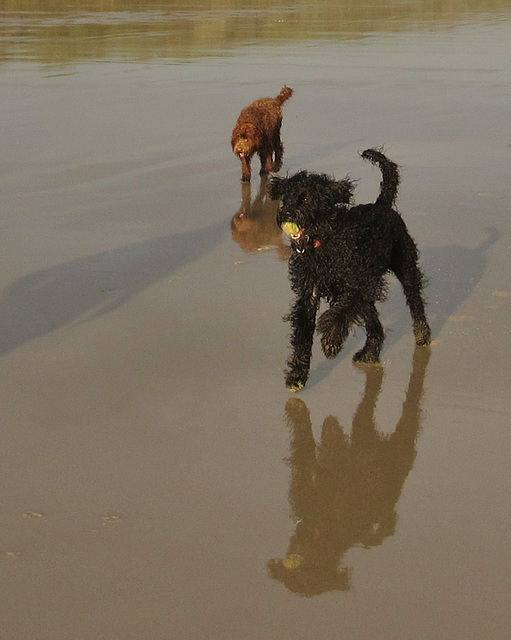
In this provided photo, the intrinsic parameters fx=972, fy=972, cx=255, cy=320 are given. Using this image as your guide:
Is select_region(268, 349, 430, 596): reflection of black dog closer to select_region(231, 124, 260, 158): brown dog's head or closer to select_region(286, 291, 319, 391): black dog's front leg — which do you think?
select_region(286, 291, 319, 391): black dog's front leg

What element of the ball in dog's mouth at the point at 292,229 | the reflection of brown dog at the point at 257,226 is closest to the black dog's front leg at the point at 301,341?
the ball in dog's mouth at the point at 292,229

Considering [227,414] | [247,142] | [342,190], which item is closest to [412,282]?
[342,190]

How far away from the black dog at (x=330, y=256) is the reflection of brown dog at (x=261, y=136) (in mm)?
5034

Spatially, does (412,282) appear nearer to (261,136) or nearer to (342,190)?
(342,190)

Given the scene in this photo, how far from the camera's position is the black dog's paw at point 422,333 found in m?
5.99

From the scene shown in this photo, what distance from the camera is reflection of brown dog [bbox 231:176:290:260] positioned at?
8.24 m

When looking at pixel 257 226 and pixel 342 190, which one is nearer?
pixel 342 190

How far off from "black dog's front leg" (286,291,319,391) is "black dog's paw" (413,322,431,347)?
92cm

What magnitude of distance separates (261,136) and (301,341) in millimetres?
5708

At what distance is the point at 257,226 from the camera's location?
8906 mm

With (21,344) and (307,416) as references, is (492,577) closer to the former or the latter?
(307,416)

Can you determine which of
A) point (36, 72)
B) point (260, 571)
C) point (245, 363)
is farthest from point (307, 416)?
point (36, 72)

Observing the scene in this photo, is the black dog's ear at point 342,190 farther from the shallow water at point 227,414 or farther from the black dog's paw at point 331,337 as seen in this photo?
the shallow water at point 227,414

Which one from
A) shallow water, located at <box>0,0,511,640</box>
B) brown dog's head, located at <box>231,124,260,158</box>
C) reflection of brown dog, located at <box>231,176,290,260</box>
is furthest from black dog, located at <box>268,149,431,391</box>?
brown dog's head, located at <box>231,124,260,158</box>
